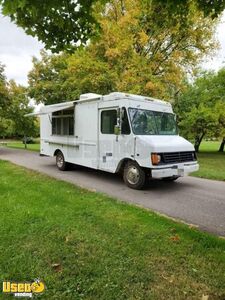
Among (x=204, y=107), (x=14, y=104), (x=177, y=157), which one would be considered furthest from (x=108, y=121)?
(x=14, y=104)

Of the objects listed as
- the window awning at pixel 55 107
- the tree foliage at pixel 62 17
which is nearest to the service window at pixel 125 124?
the window awning at pixel 55 107

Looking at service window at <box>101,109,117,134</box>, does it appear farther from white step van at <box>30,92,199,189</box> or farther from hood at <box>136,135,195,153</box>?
hood at <box>136,135,195,153</box>

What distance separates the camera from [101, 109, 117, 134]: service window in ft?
25.4

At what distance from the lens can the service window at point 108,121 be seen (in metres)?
7.75

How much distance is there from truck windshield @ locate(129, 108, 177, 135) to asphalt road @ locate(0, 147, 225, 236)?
5.75ft

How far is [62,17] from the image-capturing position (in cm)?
355

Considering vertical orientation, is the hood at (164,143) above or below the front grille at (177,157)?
above

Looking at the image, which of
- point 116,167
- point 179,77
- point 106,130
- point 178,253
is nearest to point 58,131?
point 106,130

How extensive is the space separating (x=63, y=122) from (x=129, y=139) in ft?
12.7

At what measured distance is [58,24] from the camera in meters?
3.62

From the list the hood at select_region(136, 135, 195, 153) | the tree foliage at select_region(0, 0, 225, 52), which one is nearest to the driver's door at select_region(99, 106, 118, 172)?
the hood at select_region(136, 135, 195, 153)

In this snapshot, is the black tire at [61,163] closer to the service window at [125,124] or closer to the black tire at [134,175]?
the black tire at [134,175]

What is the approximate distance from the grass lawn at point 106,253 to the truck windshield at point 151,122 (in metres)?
2.83

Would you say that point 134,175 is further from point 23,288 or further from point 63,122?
point 23,288
